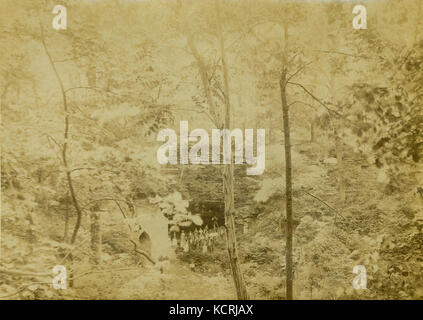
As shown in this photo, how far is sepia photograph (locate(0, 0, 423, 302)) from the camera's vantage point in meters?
2.29

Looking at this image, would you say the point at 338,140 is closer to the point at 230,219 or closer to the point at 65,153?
the point at 230,219

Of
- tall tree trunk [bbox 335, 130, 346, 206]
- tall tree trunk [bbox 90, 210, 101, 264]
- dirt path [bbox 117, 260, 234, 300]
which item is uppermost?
tall tree trunk [bbox 335, 130, 346, 206]

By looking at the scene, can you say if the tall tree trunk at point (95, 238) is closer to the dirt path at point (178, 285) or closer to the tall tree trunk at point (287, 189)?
the dirt path at point (178, 285)

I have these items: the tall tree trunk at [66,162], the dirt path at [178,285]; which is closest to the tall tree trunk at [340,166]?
the dirt path at [178,285]

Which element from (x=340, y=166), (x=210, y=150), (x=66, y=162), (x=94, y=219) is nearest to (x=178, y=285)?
(x=94, y=219)

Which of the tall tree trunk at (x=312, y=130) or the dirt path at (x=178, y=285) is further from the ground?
the tall tree trunk at (x=312, y=130)

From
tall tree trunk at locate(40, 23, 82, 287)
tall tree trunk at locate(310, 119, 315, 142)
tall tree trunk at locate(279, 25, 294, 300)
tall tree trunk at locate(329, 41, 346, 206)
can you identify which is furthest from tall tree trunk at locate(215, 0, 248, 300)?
A: tall tree trunk at locate(40, 23, 82, 287)

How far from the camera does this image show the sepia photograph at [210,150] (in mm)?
2295

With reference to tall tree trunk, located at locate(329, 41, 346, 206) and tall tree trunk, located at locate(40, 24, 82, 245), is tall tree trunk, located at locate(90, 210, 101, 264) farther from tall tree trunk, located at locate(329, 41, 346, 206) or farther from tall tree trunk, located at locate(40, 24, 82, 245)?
tall tree trunk, located at locate(329, 41, 346, 206)

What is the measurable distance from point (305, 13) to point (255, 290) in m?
1.95

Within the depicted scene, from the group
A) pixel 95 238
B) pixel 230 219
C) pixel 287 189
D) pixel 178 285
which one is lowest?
pixel 178 285

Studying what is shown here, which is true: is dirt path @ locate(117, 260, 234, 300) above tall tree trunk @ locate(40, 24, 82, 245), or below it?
below

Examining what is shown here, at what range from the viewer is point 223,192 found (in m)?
2.32

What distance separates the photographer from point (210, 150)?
7.61 ft
